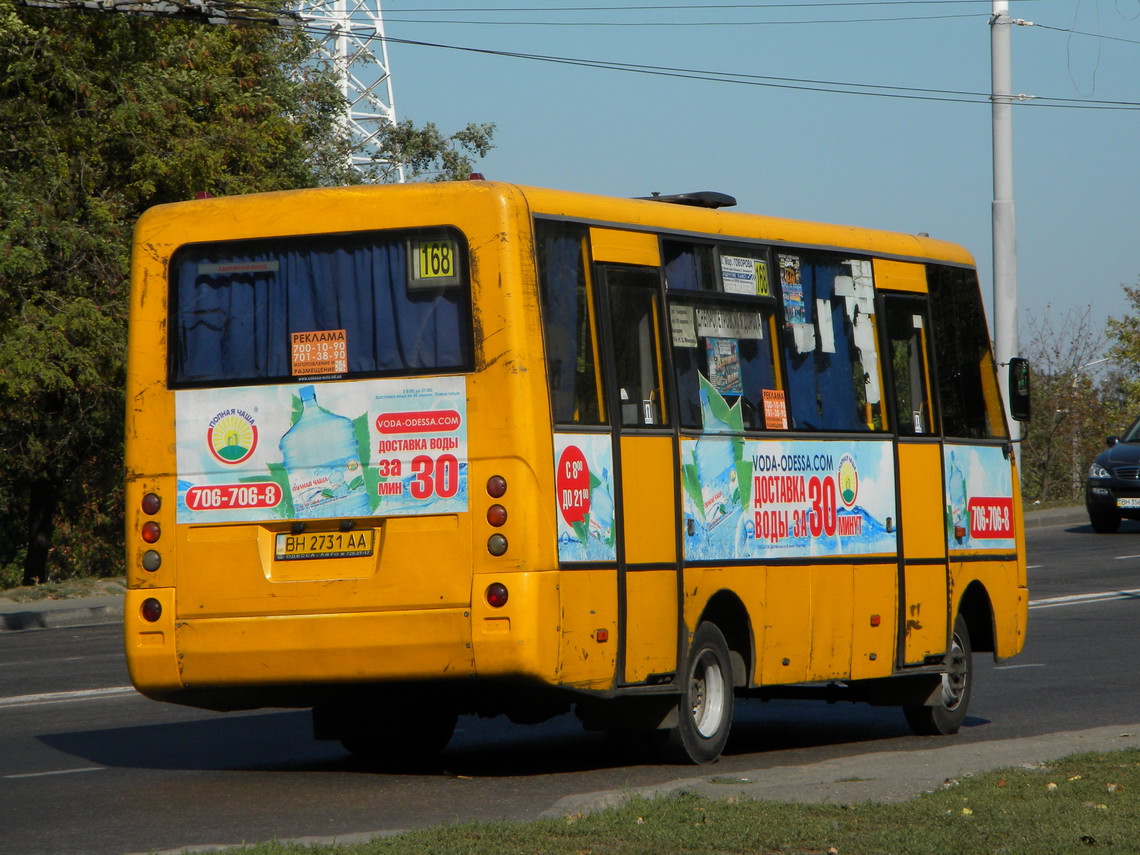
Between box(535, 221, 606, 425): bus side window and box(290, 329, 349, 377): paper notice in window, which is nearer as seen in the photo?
box(535, 221, 606, 425): bus side window

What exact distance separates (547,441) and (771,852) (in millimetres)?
2765

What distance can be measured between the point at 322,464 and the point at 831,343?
3.54 metres

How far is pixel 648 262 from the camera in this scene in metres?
10.1

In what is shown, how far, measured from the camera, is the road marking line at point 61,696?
45.3 feet

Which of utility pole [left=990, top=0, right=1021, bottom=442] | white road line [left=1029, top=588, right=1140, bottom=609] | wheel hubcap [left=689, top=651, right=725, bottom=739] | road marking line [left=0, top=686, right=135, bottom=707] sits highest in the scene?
utility pole [left=990, top=0, right=1021, bottom=442]

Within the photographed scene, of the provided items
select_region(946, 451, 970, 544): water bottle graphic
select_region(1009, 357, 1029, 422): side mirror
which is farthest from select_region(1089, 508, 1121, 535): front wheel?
select_region(946, 451, 970, 544): water bottle graphic

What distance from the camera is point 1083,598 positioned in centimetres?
2225

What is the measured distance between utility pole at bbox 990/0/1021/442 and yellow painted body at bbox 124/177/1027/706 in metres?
20.1

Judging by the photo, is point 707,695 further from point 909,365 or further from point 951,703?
point 909,365

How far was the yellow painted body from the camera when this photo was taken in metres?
8.95

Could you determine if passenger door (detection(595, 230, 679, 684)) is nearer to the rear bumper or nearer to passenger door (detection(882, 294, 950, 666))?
the rear bumper

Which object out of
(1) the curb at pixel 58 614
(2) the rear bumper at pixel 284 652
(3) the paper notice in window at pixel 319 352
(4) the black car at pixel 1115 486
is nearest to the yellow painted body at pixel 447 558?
(2) the rear bumper at pixel 284 652

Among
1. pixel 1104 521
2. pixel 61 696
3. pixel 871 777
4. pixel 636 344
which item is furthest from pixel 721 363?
pixel 1104 521

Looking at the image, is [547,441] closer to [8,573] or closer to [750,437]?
[750,437]
